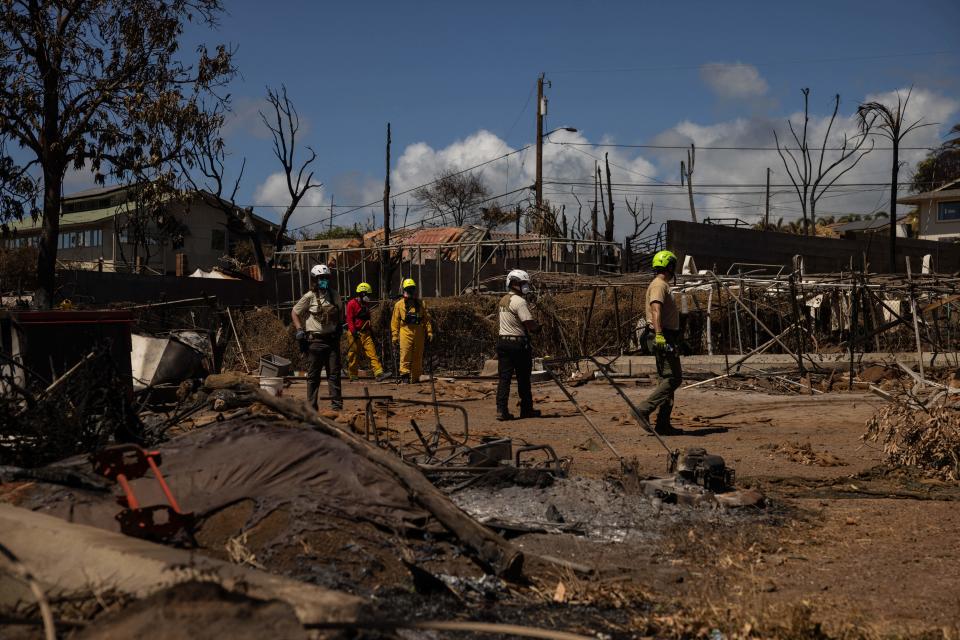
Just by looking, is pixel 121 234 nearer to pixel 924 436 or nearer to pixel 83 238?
pixel 83 238

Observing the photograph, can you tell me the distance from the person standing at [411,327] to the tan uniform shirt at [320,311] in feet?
13.7

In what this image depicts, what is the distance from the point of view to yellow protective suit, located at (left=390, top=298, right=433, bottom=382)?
53.5 ft

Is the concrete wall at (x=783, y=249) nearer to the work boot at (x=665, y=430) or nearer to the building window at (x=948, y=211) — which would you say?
the building window at (x=948, y=211)

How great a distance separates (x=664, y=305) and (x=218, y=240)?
41.1 meters

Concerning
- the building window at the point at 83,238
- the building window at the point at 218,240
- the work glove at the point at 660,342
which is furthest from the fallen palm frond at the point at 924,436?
the building window at the point at 83,238

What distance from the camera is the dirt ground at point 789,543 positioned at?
459 cm

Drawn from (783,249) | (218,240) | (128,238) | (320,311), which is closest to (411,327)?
(320,311)

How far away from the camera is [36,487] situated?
5340 mm

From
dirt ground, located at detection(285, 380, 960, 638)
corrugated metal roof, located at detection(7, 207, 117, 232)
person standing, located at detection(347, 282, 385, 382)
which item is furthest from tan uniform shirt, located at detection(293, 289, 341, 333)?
corrugated metal roof, located at detection(7, 207, 117, 232)

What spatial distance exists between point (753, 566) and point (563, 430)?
5664 mm

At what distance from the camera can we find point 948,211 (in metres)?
50.2

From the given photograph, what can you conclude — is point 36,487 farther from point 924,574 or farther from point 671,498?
point 924,574

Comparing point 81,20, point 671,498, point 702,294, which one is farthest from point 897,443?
point 81,20

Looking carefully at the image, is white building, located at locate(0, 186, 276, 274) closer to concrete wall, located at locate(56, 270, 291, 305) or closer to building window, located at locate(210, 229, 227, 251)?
building window, located at locate(210, 229, 227, 251)
